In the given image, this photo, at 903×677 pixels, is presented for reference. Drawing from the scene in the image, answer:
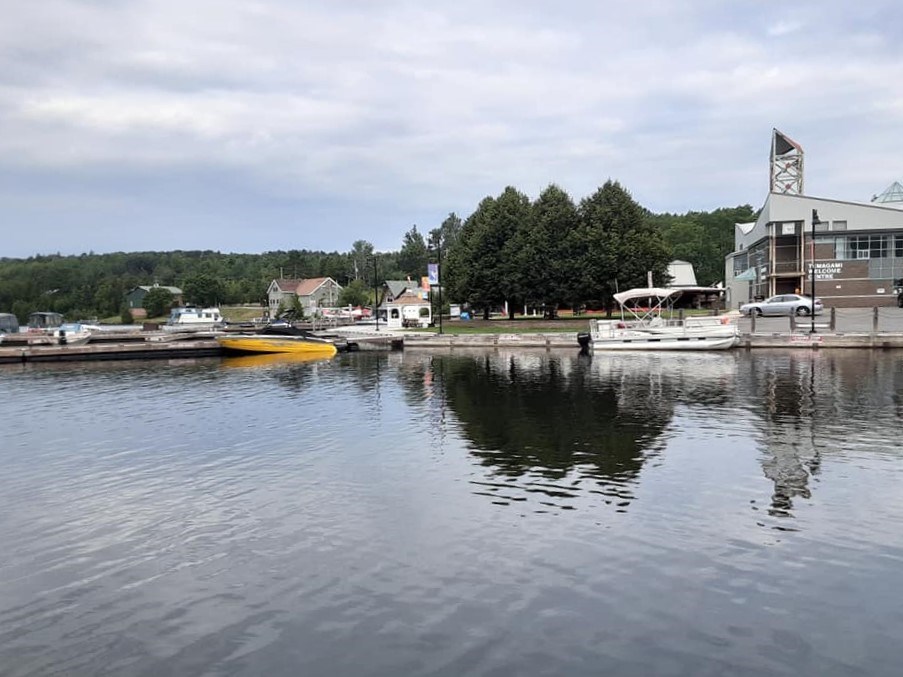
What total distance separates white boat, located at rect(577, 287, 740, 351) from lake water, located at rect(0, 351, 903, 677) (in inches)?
717

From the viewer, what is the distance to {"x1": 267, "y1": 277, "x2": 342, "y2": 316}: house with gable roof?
417 ft

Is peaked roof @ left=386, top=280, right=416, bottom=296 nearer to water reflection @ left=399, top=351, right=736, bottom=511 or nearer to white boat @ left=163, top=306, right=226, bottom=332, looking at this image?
white boat @ left=163, top=306, right=226, bottom=332

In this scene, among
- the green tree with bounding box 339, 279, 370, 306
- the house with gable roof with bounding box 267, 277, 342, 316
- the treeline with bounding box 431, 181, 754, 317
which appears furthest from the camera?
the house with gable roof with bounding box 267, 277, 342, 316

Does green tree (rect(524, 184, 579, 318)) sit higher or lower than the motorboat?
higher

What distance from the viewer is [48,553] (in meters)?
9.82

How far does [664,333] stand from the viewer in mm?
40156

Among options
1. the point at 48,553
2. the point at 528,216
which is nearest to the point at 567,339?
the point at 528,216

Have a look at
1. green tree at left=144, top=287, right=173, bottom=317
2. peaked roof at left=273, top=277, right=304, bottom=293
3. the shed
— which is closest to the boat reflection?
the shed

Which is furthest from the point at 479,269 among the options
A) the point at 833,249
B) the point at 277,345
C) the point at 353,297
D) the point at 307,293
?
the point at 307,293

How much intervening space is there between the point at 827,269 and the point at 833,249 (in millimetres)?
1908

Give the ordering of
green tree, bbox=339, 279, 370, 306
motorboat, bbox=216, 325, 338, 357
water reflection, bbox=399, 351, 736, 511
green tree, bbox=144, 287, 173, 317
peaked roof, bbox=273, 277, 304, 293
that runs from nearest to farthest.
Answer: water reflection, bbox=399, 351, 736, 511, motorboat, bbox=216, 325, 338, 357, green tree, bbox=144, 287, 173, 317, green tree, bbox=339, 279, 370, 306, peaked roof, bbox=273, 277, 304, 293

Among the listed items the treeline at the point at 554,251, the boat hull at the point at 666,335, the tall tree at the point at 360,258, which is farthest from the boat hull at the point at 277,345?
the tall tree at the point at 360,258

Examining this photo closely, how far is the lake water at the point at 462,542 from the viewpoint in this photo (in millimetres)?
7000

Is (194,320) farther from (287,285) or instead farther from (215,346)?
(287,285)
